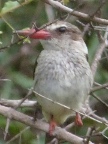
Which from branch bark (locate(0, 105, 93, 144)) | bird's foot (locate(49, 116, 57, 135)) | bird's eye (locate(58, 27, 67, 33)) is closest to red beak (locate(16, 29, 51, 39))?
bird's eye (locate(58, 27, 67, 33))

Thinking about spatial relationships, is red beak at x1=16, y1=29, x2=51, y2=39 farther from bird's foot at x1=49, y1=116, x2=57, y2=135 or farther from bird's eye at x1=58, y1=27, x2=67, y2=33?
bird's foot at x1=49, y1=116, x2=57, y2=135

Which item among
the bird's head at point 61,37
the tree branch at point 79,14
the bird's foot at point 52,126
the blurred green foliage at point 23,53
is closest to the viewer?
the tree branch at point 79,14

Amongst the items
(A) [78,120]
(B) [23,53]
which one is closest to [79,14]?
(A) [78,120]

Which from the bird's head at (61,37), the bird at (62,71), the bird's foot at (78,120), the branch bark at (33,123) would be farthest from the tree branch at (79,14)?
the bird's foot at (78,120)

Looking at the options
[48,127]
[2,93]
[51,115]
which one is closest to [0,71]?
[2,93]

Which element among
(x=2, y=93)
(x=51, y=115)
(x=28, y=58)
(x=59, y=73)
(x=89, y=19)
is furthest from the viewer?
(x=28, y=58)

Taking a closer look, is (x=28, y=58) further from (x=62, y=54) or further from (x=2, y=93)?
(x=62, y=54)

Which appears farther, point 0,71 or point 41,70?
point 0,71

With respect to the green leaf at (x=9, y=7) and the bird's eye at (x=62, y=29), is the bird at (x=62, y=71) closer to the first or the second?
the bird's eye at (x=62, y=29)
